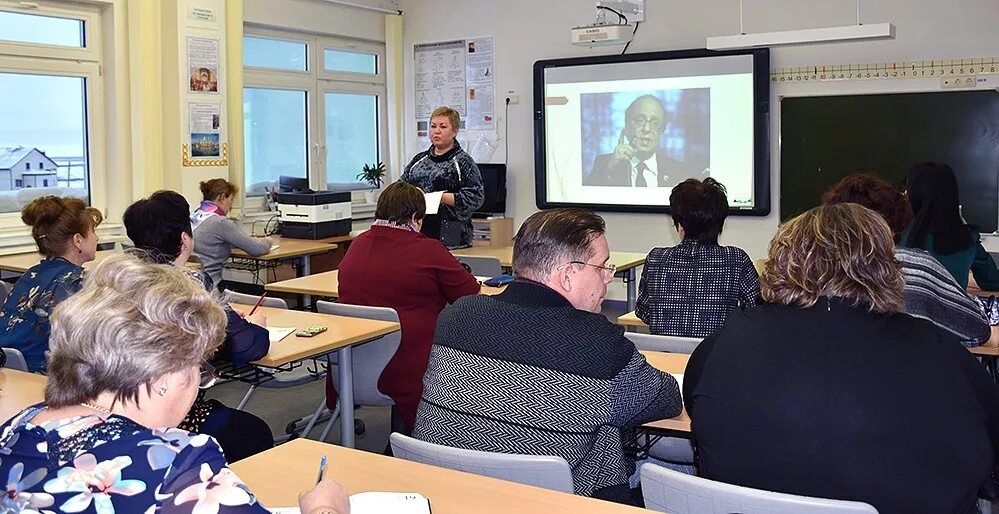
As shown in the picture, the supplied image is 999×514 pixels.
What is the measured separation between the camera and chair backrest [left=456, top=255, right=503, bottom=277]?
5387 mm

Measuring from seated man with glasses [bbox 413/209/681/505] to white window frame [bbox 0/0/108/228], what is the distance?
5.11 meters

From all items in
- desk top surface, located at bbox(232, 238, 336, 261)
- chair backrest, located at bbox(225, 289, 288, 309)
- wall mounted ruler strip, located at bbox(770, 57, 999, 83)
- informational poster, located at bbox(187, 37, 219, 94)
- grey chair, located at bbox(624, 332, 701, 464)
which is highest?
informational poster, located at bbox(187, 37, 219, 94)

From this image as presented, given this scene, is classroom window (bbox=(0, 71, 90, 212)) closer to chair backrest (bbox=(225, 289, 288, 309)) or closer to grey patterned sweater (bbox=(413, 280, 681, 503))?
chair backrest (bbox=(225, 289, 288, 309))

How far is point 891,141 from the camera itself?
6734mm

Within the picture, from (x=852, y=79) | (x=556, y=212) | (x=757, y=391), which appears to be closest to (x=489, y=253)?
(x=852, y=79)

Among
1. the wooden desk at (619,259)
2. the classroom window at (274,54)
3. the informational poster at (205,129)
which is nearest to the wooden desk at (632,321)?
the wooden desk at (619,259)

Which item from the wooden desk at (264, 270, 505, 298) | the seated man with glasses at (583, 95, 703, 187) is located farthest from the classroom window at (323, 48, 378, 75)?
the wooden desk at (264, 270, 505, 298)

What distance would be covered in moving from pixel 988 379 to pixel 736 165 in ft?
18.1

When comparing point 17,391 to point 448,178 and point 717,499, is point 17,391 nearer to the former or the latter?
point 717,499

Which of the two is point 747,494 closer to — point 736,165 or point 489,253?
point 489,253

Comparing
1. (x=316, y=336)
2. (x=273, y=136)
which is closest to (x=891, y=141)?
(x=316, y=336)

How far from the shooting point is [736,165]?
24.2ft

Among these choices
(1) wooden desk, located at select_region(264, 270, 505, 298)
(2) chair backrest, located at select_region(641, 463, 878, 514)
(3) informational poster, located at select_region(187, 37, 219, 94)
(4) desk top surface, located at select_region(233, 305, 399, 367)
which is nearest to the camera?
(2) chair backrest, located at select_region(641, 463, 878, 514)

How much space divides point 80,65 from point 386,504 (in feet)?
19.2
